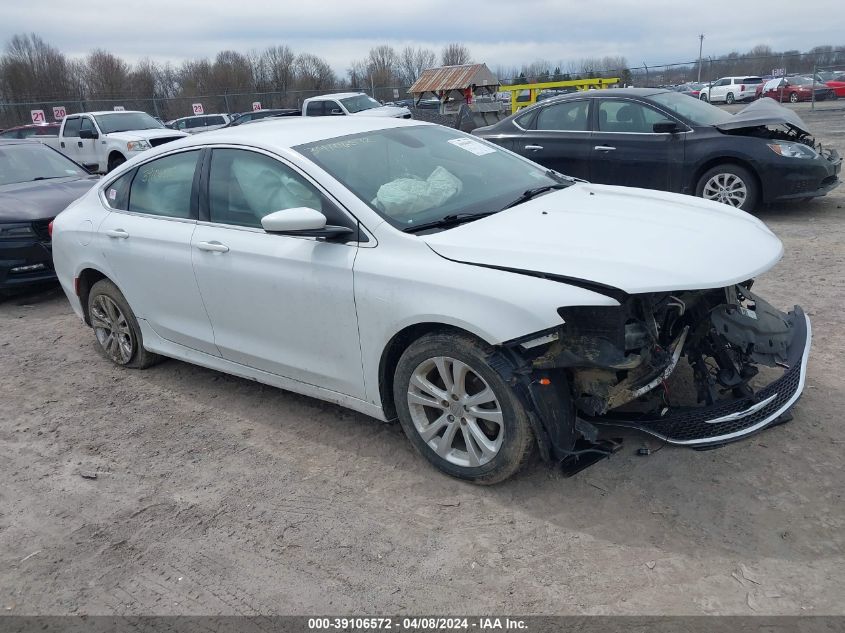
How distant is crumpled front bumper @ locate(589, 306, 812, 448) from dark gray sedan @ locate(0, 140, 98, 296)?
20.6ft

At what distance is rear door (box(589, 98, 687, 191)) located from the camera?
26.8 ft

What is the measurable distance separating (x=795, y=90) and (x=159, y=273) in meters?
36.1

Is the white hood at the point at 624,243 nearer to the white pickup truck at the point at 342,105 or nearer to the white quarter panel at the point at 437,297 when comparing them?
the white quarter panel at the point at 437,297

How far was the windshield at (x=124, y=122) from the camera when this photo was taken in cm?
1636

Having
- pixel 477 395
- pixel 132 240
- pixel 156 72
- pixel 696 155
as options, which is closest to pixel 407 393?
pixel 477 395

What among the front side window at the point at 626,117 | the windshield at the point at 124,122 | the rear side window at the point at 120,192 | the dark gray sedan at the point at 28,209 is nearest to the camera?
the rear side window at the point at 120,192

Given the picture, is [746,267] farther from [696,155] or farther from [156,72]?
[156,72]

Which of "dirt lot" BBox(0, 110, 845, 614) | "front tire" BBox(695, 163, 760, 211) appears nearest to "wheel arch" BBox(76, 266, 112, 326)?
"dirt lot" BBox(0, 110, 845, 614)

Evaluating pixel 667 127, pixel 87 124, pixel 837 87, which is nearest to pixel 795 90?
pixel 837 87

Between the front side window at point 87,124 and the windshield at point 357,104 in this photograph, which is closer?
the front side window at point 87,124

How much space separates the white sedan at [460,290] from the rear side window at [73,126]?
14.4 meters

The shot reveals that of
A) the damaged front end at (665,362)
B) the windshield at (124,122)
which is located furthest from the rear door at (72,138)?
the damaged front end at (665,362)

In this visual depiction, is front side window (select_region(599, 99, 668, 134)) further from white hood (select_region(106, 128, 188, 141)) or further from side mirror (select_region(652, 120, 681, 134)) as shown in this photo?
white hood (select_region(106, 128, 188, 141))

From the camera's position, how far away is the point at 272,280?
372 centimetres
